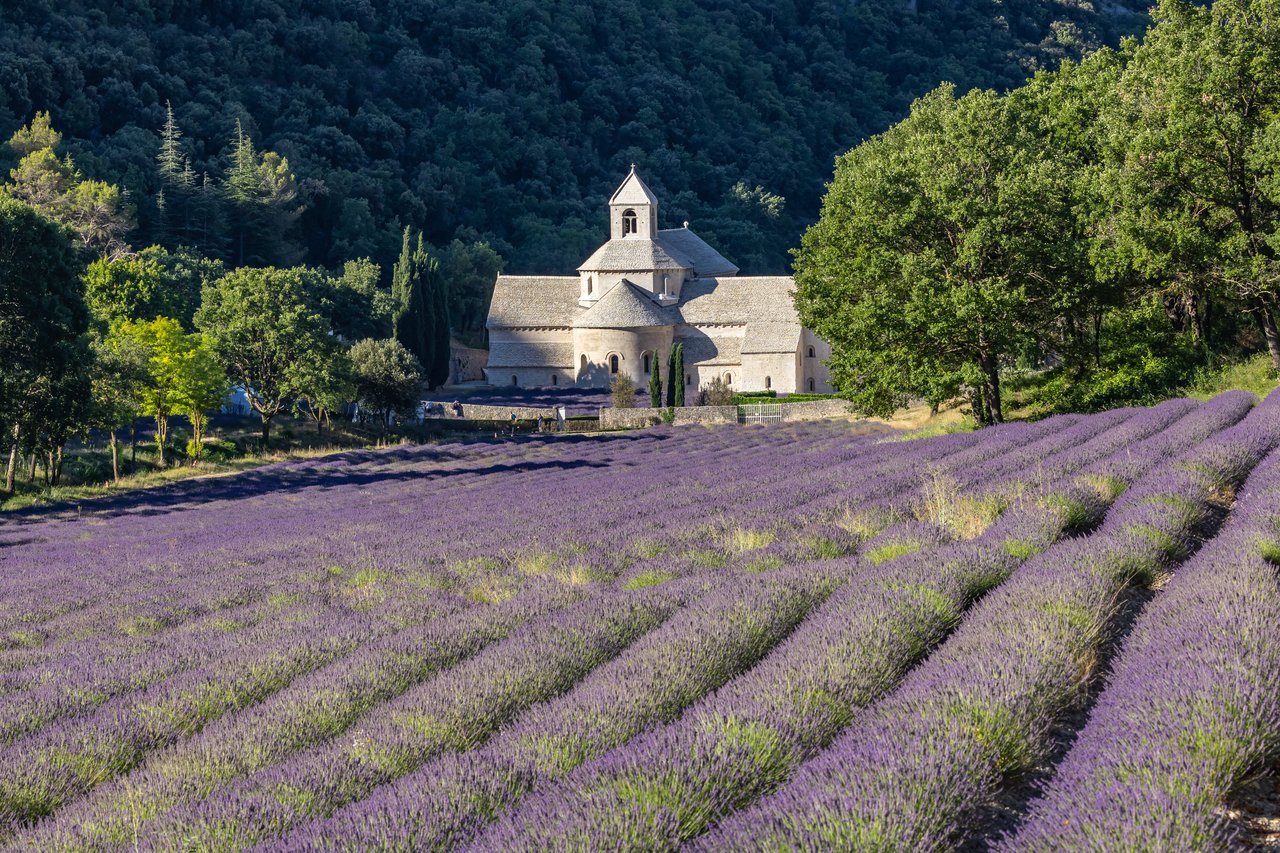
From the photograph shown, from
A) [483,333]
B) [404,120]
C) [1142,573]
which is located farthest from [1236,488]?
[404,120]

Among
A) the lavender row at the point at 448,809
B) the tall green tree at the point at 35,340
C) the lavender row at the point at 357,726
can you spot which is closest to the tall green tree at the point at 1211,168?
the lavender row at the point at 357,726

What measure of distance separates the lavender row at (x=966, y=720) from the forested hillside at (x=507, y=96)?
79.4 meters

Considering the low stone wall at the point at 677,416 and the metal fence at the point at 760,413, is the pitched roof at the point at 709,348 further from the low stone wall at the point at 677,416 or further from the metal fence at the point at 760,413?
the low stone wall at the point at 677,416

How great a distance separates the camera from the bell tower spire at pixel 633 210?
75.1 meters

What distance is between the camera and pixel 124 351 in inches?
1473

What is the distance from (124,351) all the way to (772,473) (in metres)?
26.1

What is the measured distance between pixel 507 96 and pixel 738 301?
2474 inches

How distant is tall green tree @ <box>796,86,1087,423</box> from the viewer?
27.4m

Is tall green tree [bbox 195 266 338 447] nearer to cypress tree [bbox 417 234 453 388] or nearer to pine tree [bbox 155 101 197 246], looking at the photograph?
cypress tree [bbox 417 234 453 388]

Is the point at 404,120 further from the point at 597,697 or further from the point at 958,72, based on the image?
the point at 597,697

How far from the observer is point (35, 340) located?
3209 cm

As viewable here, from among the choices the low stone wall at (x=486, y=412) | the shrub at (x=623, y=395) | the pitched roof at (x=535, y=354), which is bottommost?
the low stone wall at (x=486, y=412)

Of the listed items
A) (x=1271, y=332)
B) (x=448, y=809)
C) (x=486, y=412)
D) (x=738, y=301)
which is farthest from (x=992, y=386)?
(x=738, y=301)

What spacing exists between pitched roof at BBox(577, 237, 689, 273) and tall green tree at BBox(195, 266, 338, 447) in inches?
1150
